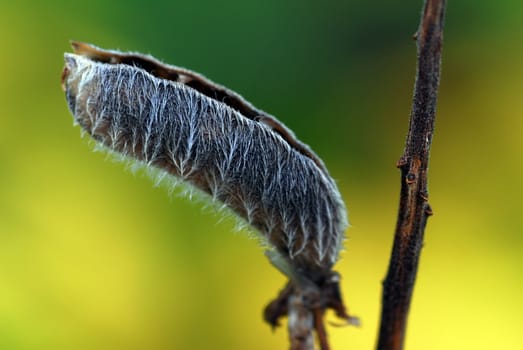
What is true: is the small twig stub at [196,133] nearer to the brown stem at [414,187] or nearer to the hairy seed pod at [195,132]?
the hairy seed pod at [195,132]

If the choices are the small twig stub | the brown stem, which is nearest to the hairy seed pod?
the small twig stub

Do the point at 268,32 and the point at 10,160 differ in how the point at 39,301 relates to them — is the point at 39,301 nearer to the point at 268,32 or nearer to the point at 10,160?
the point at 10,160

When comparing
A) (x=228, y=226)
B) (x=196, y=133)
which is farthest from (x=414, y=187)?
(x=228, y=226)

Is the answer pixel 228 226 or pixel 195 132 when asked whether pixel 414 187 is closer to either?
pixel 195 132

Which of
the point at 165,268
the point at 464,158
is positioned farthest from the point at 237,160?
the point at 464,158

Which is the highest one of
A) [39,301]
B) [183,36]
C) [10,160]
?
[183,36]

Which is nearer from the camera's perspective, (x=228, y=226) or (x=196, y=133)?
(x=196, y=133)
